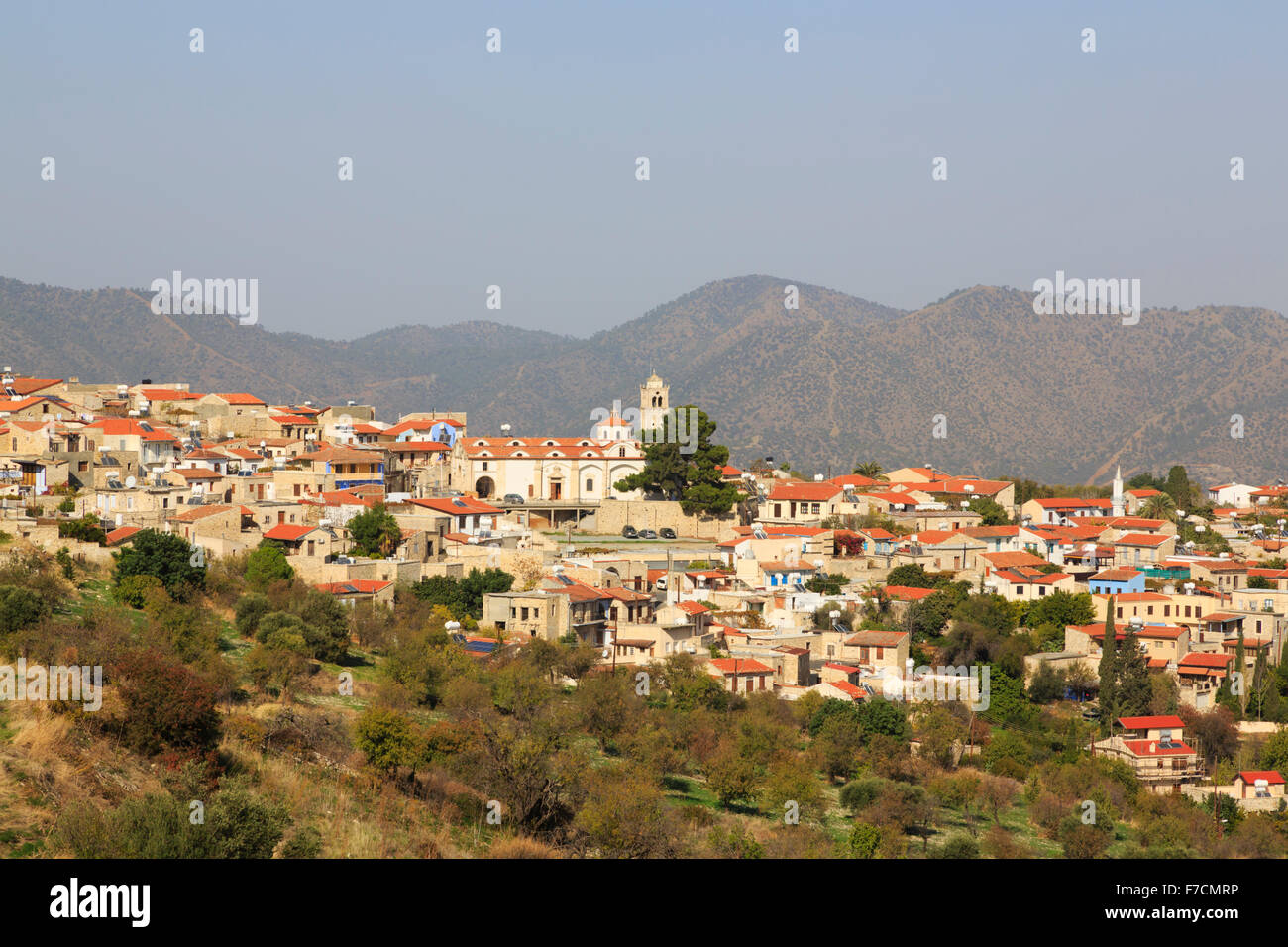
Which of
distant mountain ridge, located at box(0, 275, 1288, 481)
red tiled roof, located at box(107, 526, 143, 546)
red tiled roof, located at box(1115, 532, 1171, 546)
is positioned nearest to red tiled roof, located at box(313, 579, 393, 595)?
red tiled roof, located at box(107, 526, 143, 546)

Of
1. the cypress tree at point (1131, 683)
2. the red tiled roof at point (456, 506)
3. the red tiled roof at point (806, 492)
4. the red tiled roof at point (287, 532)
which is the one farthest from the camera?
the red tiled roof at point (806, 492)

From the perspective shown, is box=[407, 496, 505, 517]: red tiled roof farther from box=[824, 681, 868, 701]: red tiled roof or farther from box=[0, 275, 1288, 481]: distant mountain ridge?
box=[0, 275, 1288, 481]: distant mountain ridge

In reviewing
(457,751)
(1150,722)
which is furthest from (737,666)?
(457,751)

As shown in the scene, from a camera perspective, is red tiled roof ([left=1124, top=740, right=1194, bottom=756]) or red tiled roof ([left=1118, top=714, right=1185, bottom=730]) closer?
red tiled roof ([left=1124, top=740, right=1194, bottom=756])

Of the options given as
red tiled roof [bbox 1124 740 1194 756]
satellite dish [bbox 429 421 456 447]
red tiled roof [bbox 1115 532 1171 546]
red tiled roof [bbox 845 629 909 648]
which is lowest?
red tiled roof [bbox 1124 740 1194 756]

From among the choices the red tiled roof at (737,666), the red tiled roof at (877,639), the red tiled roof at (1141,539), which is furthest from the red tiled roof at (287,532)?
the red tiled roof at (1141,539)

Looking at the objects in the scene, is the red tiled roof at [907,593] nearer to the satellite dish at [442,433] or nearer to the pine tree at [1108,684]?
the pine tree at [1108,684]

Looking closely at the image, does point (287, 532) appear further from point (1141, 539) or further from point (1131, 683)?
point (1141, 539)

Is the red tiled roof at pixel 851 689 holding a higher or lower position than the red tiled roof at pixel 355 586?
lower

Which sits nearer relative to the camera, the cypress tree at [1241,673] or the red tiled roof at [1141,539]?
the cypress tree at [1241,673]
